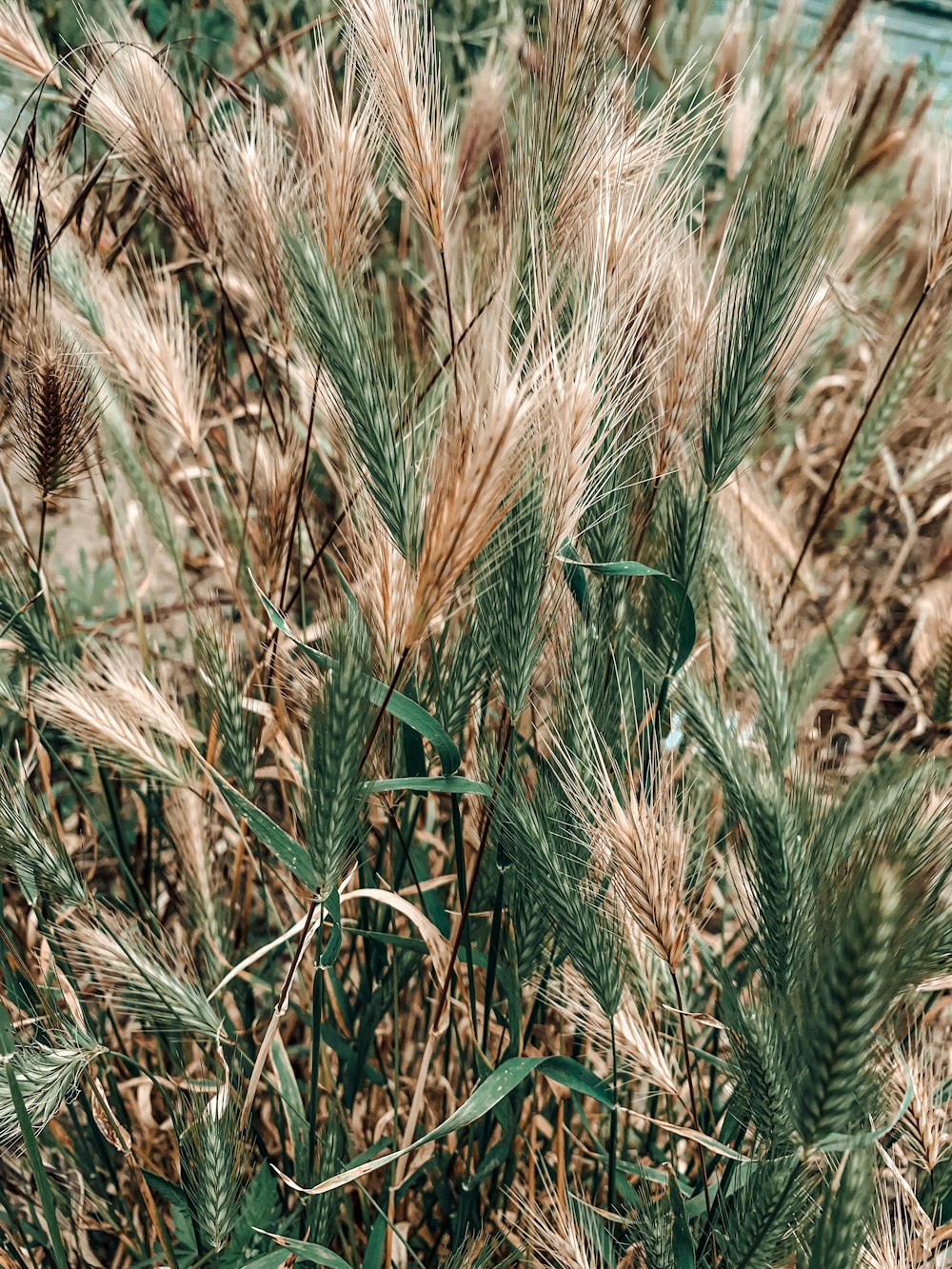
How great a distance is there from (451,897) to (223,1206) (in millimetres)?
366

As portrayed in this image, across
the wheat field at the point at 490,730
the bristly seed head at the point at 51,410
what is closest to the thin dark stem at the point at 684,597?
the wheat field at the point at 490,730

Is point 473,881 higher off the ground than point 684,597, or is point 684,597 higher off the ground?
point 684,597

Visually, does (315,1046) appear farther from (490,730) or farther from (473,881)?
(490,730)

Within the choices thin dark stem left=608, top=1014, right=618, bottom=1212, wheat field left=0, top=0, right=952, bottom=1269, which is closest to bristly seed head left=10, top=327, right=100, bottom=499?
wheat field left=0, top=0, right=952, bottom=1269

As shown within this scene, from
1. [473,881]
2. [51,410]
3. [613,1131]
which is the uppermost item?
[51,410]

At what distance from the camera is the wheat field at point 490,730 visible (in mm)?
527

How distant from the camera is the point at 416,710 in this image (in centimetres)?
62

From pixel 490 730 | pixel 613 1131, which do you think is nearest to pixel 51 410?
pixel 490 730

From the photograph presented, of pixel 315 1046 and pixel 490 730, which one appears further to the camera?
pixel 490 730

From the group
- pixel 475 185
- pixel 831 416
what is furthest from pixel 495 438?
pixel 831 416

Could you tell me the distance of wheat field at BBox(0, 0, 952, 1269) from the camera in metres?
0.53

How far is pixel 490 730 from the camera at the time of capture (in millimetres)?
779

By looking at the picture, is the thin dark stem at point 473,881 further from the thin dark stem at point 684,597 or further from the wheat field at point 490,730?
the thin dark stem at point 684,597

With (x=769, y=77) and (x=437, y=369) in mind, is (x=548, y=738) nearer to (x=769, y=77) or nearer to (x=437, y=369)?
(x=437, y=369)
